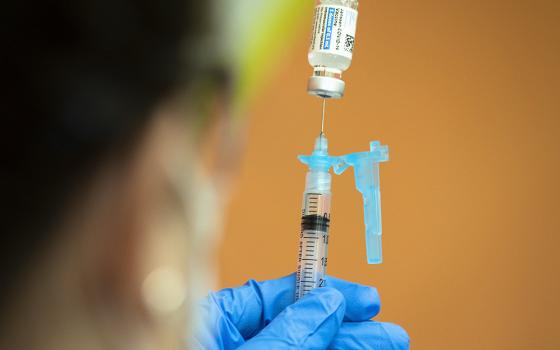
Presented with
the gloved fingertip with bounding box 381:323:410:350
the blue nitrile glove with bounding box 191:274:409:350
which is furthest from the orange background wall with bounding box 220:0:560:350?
the gloved fingertip with bounding box 381:323:410:350

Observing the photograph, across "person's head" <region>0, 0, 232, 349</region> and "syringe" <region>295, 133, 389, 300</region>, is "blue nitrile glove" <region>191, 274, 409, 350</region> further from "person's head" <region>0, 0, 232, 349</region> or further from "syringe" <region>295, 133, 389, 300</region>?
"person's head" <region>0, 0, 232, 349</region>

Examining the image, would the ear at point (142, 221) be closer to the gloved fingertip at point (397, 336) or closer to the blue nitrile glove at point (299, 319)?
the blue nitrile glove at point (299, 319)

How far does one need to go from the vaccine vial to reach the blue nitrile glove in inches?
14.0

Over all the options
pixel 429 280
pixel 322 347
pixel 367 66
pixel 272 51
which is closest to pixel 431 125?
pixel 367 66

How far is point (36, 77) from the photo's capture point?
196 mm

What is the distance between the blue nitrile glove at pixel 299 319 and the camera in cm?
112

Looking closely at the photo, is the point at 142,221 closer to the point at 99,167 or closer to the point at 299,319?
the point at 99,167

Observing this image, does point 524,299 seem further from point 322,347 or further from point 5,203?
point 5,203

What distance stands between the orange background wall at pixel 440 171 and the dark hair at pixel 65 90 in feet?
6.60

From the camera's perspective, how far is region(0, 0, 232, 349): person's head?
0.64 feet

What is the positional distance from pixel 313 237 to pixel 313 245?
0.6 inches

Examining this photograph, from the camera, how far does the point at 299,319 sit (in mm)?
1152

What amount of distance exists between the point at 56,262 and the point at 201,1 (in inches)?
3.5

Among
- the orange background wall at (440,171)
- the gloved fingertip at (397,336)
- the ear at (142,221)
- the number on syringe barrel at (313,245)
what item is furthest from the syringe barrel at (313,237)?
the ear at (142,221)
